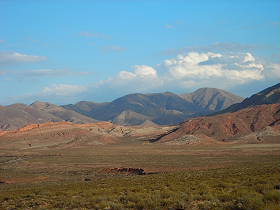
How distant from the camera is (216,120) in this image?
135 meters

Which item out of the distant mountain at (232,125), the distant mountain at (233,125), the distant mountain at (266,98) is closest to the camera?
the distant mountain at (233,125)

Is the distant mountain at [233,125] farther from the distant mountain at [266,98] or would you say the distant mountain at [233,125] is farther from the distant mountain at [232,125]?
Result: the distant mountain at [266,98]

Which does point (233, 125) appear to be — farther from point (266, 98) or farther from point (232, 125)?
point (266, 98)

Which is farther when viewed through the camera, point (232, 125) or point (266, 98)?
point (266, 98)

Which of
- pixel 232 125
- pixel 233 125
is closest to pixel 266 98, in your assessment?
pixel 233 125

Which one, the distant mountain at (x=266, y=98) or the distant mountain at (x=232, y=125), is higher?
the distant mountain at (x=266, y=98)

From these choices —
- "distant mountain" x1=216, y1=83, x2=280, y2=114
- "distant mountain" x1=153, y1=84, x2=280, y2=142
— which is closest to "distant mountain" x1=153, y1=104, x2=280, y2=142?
"distant mountain" x1=153, y1=84, x2=280, y2=142

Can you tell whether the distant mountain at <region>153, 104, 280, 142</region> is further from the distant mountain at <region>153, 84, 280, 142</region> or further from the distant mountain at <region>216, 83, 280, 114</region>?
the distant mountain at <region>216, 83, 280, 114</region>

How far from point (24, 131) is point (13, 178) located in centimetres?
9853

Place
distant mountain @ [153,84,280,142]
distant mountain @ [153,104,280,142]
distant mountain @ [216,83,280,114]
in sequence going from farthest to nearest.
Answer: distant mountain @ [216,83,280,114] < distant mountain @ [153,104,280,142] < distant mountain @ [153,84,280,142]

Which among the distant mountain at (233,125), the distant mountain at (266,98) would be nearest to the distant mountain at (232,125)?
the distant mountain at (233,125)

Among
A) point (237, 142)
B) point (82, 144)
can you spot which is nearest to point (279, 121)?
point (237, 142)

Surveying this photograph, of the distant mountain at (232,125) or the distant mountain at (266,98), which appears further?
the distant mountain at (266,98)

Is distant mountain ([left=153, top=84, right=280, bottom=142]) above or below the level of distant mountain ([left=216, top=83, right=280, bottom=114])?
below
